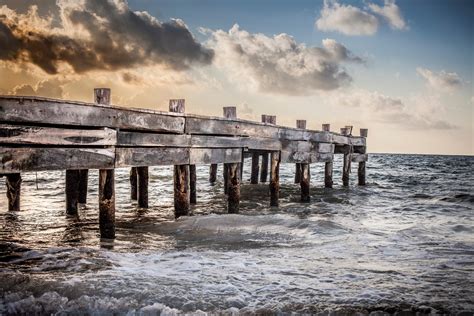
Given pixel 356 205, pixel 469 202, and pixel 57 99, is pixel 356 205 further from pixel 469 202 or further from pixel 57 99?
pixel 57 99

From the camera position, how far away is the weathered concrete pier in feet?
17.4

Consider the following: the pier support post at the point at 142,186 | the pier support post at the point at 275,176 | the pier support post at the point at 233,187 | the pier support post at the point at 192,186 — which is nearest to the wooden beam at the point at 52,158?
the pier support post at the point at 233,187

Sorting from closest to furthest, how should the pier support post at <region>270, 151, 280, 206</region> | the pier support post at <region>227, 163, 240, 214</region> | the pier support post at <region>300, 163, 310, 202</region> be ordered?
1. the pier support post at <region>227, 163, 240, 214</region>
2. the pier support post at <region>270, 151, 280, 206</region>
3. the pier support post at <region>300, 163, 310, 202</region>

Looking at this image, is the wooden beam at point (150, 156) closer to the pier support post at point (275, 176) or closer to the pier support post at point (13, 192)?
the pier support post at point (275, 176)

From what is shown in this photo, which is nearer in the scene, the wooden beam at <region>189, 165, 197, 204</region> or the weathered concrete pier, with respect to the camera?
the weathered concrete pier

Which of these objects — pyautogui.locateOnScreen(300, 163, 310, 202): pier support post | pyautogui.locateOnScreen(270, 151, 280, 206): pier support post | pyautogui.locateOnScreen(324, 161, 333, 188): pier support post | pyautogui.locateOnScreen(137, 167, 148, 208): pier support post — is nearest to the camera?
pyautogui.locateOnScreen(137, 167, 148, 208): pier support post

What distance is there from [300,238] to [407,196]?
11.7 metres

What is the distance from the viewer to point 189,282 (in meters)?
4.78

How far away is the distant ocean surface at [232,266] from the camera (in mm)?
4188

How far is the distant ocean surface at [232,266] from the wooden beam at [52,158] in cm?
132

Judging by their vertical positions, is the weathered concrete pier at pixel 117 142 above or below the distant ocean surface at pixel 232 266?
above

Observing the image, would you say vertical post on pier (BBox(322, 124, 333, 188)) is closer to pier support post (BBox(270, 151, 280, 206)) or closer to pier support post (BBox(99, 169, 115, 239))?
pier support post (BBox(270, 151, 280, 206))

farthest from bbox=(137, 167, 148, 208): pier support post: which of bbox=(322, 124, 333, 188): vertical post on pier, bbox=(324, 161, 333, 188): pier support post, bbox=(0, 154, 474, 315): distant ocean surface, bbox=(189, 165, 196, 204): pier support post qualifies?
bbox=(324, 161, 333, 188): pier support post

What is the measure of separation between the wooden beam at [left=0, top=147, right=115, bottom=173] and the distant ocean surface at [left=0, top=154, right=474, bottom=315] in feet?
4.32
